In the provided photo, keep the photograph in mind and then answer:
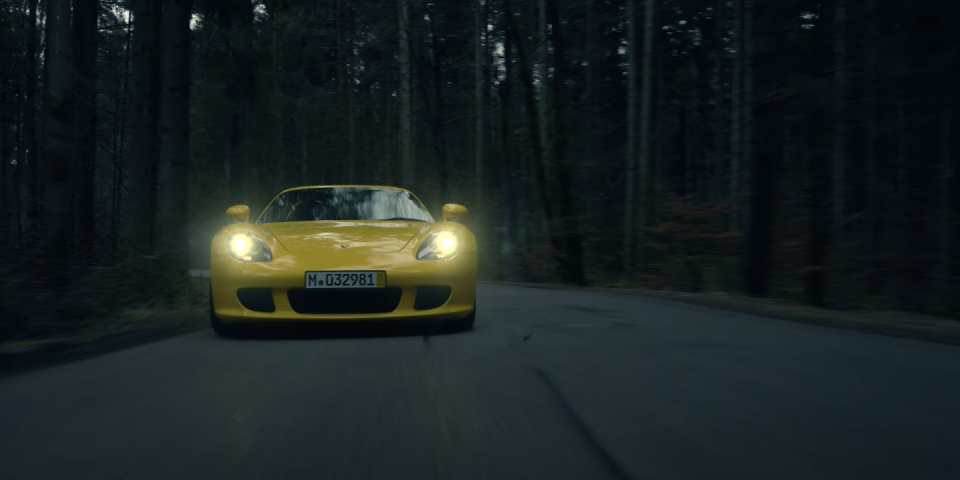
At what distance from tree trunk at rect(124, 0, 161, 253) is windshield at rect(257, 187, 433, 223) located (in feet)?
20.0

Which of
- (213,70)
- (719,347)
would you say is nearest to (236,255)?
(719,347)

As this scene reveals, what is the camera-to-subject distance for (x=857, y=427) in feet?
10.6

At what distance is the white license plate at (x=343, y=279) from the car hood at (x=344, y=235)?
25cm

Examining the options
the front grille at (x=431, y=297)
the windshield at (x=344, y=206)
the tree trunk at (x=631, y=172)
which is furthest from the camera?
the tree trunk at (x=631, y=172)

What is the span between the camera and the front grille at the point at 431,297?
19.3 feet

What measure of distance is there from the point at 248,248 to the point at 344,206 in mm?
1411

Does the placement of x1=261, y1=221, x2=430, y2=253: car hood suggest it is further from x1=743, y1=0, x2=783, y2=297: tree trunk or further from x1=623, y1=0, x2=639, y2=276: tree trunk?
x1=623, y1=0, x2=639, y2=276: tree trunk

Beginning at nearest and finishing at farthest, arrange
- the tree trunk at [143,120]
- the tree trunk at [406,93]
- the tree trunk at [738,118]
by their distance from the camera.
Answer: the tree trunk at [143,120] → the tree trunk at [738,118] → the tree trunk at [406,93]

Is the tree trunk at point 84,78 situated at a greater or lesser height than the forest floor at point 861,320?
greater

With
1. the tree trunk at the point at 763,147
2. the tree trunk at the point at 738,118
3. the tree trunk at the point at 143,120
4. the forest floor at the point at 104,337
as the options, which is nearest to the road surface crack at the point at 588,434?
the forest floor at the point at 104,337

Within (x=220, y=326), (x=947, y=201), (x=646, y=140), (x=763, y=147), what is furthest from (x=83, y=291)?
(x=646, y=140)

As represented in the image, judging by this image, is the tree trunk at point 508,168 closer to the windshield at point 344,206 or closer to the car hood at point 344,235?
the windshield at point 344,206

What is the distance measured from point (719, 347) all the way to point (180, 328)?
4.66m

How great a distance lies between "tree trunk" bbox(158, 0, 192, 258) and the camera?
12.0 metres
